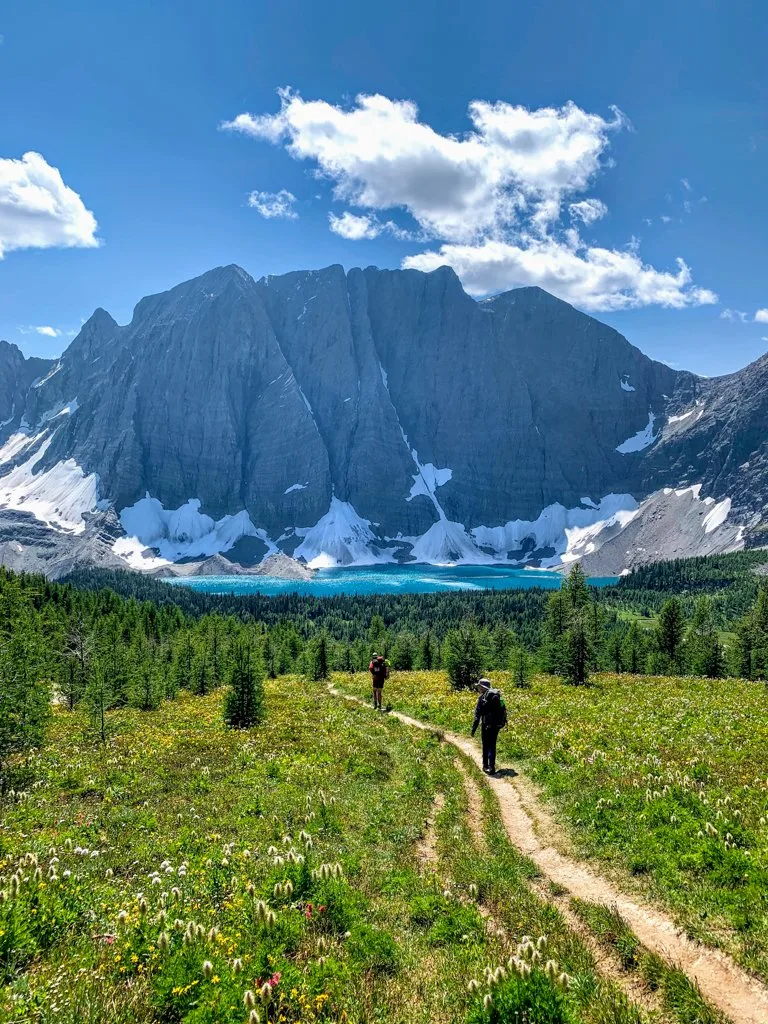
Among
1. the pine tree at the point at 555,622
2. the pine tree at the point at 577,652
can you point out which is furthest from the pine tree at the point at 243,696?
the pine tree at the point at 555,622

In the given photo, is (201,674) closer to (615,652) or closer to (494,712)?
(494,712)

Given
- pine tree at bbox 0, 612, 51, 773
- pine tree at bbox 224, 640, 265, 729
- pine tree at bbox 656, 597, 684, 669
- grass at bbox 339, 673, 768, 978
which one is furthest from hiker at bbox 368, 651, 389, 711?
pine tree at bbox 656, 597, 684, 669

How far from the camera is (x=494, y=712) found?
1769 centimetres

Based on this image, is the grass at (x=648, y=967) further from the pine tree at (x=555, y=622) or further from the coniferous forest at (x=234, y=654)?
the pine tree at (x=555, y=622)

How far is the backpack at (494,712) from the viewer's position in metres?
17.5

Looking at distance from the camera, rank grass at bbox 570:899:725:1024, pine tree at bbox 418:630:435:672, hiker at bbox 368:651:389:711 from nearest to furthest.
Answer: grass at bbox 570:899:725:1024 → hiker at bbox 368:651:389:711 → pine tree at bbox 418:630:435:672

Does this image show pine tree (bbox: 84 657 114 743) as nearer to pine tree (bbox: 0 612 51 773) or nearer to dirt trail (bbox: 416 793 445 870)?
pine tree (bbox: 0 612 51 773)

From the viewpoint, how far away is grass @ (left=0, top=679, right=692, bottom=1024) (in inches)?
244

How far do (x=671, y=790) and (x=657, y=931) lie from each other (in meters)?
A: 4.83

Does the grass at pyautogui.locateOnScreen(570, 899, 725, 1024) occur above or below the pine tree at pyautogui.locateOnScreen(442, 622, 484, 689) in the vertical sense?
above

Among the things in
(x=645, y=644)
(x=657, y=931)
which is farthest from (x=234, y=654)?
(x=645, y=644)

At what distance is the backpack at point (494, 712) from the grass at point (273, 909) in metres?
1.62

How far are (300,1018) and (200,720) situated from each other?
78.1 feet

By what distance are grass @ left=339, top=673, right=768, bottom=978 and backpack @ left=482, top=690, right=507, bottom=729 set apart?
159cm
